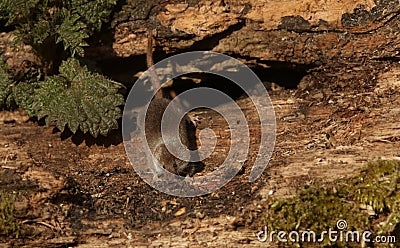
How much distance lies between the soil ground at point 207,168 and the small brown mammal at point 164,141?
205 mm

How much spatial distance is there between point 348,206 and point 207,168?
4.27 ft

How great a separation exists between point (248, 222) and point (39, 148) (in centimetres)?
196

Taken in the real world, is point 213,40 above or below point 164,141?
above

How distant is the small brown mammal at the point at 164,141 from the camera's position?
170 inches

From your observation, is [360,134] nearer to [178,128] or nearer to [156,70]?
[178,128]

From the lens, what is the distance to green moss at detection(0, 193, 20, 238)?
3502 millimetres
